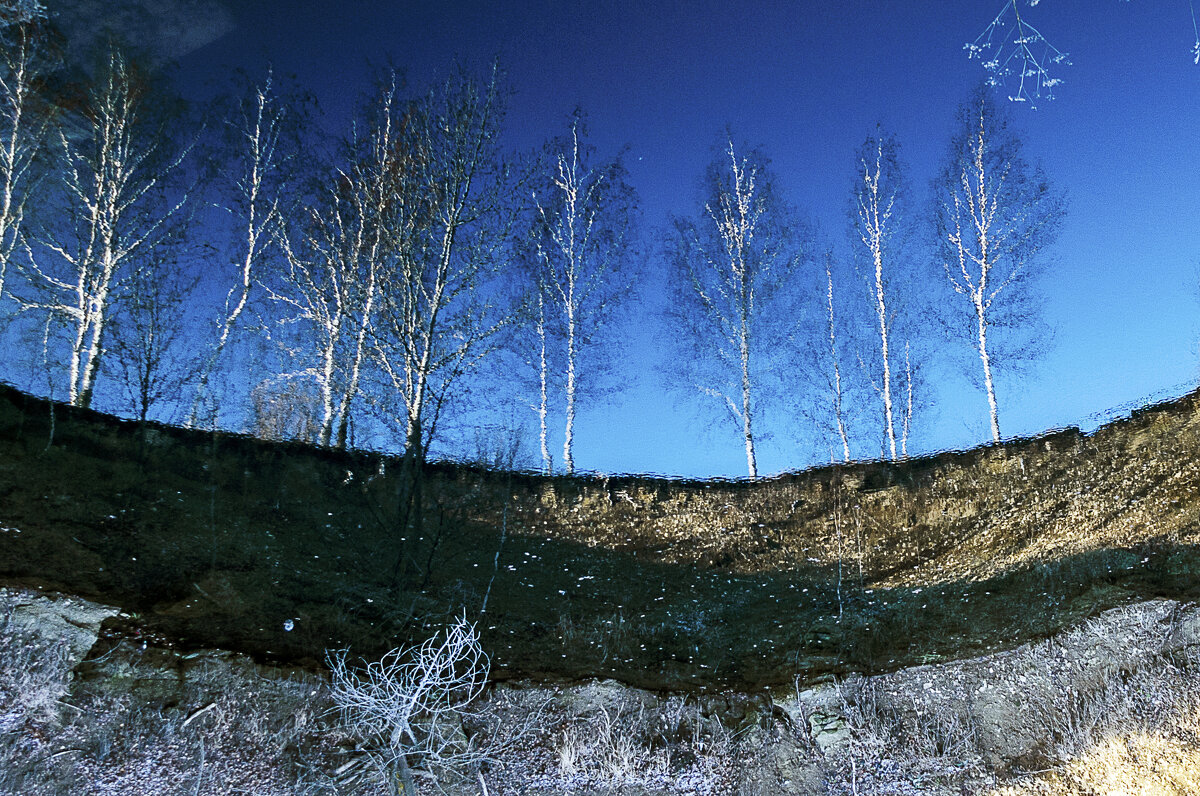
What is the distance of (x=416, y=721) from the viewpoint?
711 centimetres

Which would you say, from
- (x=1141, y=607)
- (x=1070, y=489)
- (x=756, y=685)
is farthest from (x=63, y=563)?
(x=1070, y=489)

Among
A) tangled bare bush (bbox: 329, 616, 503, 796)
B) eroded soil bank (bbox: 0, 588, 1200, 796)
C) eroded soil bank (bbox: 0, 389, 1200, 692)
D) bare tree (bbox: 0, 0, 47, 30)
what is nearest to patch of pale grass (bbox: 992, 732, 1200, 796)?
eroded soil bank (bbox: 0, 588, 1200, 796)

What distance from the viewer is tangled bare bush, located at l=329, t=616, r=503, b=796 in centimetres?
636

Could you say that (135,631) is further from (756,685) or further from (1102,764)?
(1102,764)

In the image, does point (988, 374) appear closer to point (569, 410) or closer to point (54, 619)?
point (569, 410)

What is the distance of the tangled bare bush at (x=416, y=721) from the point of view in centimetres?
636

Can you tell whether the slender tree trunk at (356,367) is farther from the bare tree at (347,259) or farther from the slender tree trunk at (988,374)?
the slender tree trunk at (988,374)

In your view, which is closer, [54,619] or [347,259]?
[54,619]

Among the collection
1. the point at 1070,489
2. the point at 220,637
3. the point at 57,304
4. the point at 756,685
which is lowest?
the point at 756,685

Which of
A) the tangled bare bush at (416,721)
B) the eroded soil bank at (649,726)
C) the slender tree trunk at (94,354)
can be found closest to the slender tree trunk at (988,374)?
the eroded soil bank at (649,726)

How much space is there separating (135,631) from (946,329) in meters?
16.1

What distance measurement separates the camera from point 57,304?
37.1ft

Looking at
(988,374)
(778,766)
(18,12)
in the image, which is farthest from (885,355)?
(18,12)

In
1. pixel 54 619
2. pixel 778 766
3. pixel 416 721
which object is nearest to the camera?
pixel 54 619
